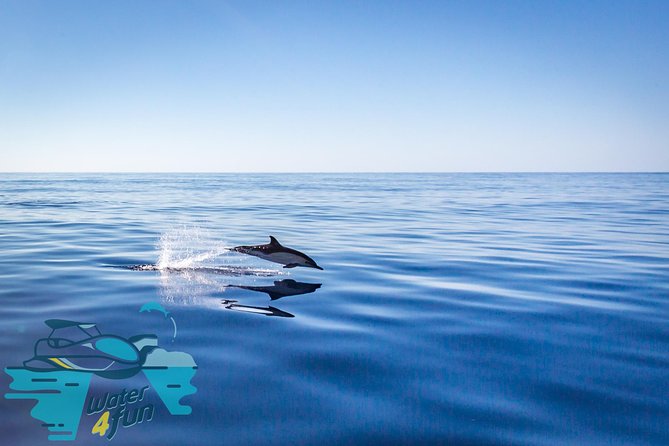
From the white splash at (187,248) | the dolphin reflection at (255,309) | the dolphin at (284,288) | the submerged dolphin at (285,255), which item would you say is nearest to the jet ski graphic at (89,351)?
the dolphin reflection at (255,309)

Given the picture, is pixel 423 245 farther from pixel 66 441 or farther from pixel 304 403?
pixel 66 441

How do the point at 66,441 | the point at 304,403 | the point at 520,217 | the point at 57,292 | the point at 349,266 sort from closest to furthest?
the point at 66,441 → the point at 304,403 → the point at 57,292 → the point at 349,266 → the point at 520,217

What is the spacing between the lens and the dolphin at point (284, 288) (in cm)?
920

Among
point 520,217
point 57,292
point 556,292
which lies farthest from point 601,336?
point 520,217

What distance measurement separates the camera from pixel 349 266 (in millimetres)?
11938

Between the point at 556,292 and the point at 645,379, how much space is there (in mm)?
4089

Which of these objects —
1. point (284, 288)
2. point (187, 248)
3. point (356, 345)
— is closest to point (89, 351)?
point (356, 345)

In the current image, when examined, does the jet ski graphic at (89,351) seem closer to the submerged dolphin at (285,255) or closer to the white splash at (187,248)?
the submerged dolphin at (285,255)

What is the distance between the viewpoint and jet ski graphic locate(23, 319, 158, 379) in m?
5.22

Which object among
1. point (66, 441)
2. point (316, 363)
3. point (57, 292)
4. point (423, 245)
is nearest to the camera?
point (66, 441)

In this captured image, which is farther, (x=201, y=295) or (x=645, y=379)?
(x=201, y=295)

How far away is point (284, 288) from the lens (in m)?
9.77

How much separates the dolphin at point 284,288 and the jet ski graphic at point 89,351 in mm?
3073

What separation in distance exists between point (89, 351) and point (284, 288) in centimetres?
442
